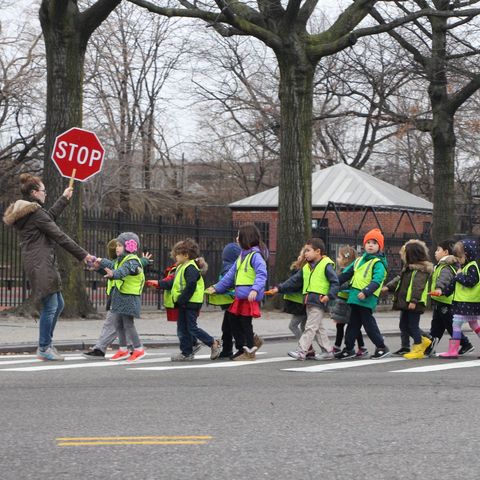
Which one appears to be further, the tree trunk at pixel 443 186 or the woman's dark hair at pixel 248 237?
the tree trunk at pixel 443 186

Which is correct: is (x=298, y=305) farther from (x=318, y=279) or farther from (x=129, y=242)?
(x=129, y=242)

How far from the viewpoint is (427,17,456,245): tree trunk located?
26938 millimetres

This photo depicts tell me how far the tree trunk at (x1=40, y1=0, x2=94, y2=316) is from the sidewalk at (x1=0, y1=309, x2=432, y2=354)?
141 centimetres

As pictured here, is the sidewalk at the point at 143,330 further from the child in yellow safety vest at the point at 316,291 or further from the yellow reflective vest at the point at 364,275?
the yellow reflective vest at the point at 364,275

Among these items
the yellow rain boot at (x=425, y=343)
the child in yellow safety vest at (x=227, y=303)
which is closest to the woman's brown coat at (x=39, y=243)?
the child in yellow safety vest at (x=227, y=303)

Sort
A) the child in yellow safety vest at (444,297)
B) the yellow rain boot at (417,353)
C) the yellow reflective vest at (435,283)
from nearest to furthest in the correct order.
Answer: the yellow rain boot at (417,353) → the child in yellow safety vest at (444,297) → the yellow reflective vest at (435,283)

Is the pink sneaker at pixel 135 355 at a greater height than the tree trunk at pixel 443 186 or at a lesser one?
lesser

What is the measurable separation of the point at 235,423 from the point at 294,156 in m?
15.4

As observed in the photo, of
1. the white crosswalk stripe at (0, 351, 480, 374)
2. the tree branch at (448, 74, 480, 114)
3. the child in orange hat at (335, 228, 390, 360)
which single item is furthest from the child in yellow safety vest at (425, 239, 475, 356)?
the tree branch at (448, 74, 480, 114)

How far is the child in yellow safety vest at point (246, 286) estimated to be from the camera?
12.9 metres

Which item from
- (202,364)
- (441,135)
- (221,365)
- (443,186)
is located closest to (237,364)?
(221,365)

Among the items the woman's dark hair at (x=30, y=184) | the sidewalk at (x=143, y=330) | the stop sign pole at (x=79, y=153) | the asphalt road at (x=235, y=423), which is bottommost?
the asphalt road at (x=235, y=423)

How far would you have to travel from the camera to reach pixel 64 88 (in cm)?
1911

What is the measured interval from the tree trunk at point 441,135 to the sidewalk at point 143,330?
5.44 meters
